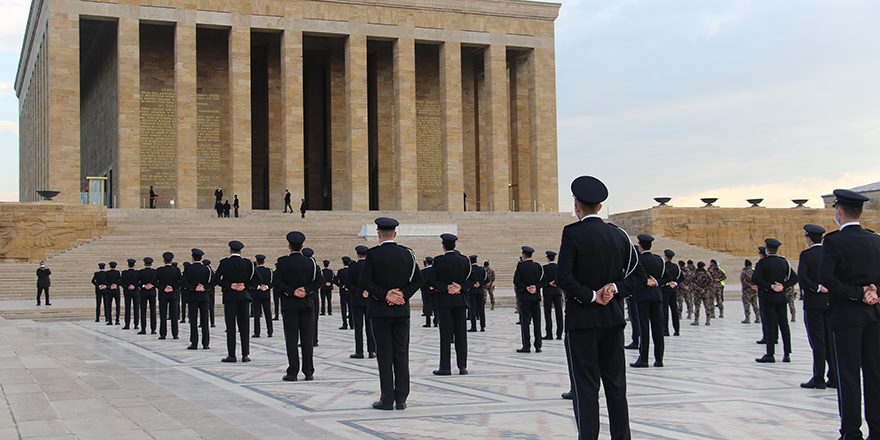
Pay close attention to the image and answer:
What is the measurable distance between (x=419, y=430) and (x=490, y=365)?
4023mm

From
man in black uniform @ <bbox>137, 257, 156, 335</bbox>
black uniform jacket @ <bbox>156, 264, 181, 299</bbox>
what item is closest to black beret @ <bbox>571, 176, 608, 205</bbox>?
black uniform jacket @ <bbox>156, 264, 181, 299</bbox>

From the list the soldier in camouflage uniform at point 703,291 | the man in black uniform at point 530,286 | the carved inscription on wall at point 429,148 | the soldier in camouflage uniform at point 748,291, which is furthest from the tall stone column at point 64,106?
the soldier in camouflage uniform at point 748,291

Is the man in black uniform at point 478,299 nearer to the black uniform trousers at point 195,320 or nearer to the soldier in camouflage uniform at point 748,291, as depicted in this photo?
the black uniform trousers at point 195,320

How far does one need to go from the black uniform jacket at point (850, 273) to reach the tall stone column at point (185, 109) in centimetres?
3396

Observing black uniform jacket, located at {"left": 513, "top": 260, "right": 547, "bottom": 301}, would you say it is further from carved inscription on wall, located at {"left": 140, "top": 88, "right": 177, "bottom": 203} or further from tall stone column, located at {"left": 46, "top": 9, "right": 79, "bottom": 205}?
carved inscription on wall, located at {"left": 140, "top": 88, "right": 177, "bottom": 203}

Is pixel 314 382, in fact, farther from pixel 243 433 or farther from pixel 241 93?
pixel 241 93

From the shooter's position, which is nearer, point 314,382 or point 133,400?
point 133,400

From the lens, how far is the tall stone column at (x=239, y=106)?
36812 millimetres

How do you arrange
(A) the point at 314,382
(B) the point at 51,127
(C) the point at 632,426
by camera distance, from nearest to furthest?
(C) the point at 632,426
(A) the point at 314,382
(B) the point at 51,127

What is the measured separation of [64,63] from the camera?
34844mm

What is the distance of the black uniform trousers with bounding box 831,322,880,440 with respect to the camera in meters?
5.32

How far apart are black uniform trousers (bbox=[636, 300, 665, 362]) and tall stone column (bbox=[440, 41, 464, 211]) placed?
30088 mm

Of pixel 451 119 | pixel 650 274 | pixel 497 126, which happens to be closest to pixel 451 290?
pixel 650 274

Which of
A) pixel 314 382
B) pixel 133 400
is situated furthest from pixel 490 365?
pixel 133 400
